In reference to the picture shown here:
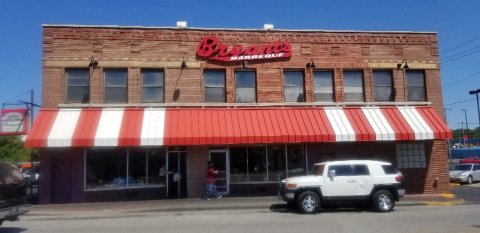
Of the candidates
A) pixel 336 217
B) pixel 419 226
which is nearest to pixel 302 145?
pixel 336 217

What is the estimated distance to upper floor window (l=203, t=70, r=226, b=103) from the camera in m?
20.7

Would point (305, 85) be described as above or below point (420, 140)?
above

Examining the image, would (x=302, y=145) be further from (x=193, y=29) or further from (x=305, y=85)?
(x=193, y=29)

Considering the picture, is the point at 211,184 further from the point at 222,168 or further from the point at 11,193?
the point at 11,193

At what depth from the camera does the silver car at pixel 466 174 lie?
31906mm

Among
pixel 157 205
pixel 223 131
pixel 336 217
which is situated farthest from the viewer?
pixel 223 131

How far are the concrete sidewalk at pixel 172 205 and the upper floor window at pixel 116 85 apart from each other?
456cm

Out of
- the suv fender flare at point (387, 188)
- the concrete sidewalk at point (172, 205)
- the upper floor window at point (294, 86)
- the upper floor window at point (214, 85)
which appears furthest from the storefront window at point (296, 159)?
the suv fender flare at point (387, 188)

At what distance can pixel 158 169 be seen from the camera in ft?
66.3

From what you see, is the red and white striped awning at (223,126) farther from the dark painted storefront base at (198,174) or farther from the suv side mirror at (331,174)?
the suv side mirror at (331,174)

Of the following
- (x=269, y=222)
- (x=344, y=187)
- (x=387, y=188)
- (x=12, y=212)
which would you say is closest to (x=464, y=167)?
(x=387, y=188)

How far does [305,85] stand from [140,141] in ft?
26.2

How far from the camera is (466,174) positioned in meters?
32.0

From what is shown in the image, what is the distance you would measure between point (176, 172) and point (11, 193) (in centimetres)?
896
